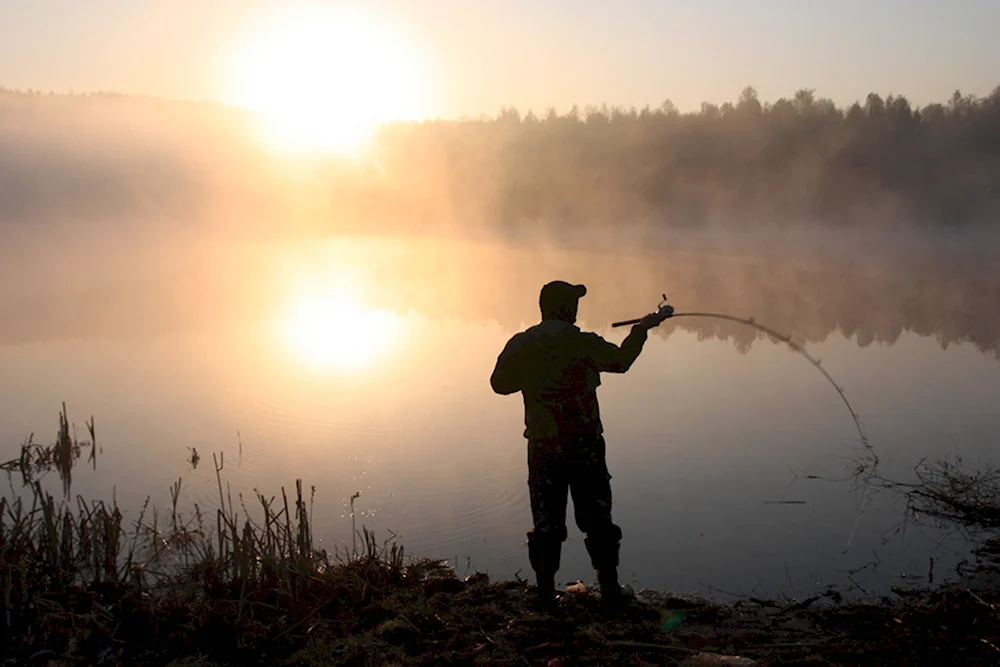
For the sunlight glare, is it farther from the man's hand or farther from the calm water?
the man's hand

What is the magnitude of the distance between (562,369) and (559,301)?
512mm

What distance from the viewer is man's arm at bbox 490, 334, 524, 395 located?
614cm

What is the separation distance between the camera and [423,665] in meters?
5.14

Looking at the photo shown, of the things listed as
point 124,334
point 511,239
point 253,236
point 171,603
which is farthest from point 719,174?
point 171,603

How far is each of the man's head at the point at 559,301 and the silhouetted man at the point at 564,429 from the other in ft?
0.11

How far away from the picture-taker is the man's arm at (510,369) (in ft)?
20.1

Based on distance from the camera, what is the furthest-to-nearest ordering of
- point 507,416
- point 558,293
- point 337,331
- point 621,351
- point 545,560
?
point 337,331, point 507,416, point 558,293, point 545,560, point 621,351

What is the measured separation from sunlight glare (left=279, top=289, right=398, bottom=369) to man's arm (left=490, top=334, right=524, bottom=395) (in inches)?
510

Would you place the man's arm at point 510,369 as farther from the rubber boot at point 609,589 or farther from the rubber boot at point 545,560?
the rubber boot at point 609,589

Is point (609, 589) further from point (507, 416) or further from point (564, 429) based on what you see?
point (507, 416)

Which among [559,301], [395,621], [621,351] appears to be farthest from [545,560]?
[559,301]

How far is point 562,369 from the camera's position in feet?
19.9

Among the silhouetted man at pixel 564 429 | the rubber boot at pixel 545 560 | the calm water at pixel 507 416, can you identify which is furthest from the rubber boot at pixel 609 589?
the calm water at pixel 507 416

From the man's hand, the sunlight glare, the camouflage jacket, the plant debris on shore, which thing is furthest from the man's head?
the sunlight glare
